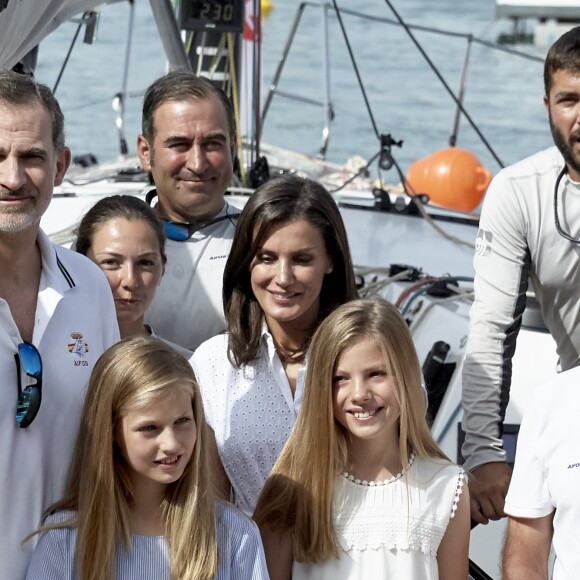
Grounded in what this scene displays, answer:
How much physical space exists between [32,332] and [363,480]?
2.46 feet

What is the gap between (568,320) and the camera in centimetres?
310

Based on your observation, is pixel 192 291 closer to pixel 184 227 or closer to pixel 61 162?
pixel 184 227

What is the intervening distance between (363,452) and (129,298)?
0.86 meters

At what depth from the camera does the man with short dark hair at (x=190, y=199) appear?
3635 mm

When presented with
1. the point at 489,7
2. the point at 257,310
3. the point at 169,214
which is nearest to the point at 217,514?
the point at 257,310

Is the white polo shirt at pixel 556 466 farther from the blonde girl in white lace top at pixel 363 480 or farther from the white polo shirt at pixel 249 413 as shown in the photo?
the white polo shirt at pixel 249 413

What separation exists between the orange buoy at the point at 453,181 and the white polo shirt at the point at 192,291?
16.0 feet

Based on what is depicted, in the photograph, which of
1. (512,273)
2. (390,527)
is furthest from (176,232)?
(390,527)

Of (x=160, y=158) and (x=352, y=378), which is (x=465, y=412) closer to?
(x=352, y=378)

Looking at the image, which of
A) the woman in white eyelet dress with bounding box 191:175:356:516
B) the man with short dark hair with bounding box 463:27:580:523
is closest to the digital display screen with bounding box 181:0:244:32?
the woman in white eyelet dress with bounding box 191:175:356:516

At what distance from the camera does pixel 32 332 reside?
262 cm

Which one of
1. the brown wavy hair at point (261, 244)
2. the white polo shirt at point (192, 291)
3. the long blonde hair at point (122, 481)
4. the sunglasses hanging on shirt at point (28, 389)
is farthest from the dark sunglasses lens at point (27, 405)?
the white polo shirt at point (192, 291)

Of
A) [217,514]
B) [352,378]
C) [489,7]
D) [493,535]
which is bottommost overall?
[493,535]

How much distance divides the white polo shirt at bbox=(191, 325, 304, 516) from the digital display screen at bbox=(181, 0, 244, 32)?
9.79 ft
